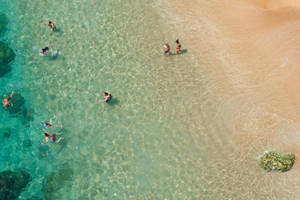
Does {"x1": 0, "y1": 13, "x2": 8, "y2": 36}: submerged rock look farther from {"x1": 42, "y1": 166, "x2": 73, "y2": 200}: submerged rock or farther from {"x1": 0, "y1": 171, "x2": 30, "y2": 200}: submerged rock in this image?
{"x1": 42, "y1": 166, "x2": 73, "y2": 200}: submerged rock

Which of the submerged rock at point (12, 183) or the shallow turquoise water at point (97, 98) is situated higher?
the shallow turquoise water at point (97, 98)

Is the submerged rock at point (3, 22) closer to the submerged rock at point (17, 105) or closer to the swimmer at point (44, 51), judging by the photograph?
the swimmer at point (44, 51)

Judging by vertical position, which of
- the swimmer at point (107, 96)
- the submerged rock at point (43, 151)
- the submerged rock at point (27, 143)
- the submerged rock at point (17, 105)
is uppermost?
the swimmer at point (107, 96)

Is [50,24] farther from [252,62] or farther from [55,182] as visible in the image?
[252,62]

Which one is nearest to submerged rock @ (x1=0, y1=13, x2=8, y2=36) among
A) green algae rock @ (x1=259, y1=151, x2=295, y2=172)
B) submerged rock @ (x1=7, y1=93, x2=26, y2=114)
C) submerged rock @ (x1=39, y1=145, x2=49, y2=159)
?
submerged rock @ (x1=7, y1=93, x2=26, y2=114)

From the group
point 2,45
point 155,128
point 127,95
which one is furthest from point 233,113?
point 2,45

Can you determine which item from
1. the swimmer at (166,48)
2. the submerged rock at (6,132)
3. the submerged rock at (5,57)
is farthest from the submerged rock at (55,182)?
the swimmer at (166,48)

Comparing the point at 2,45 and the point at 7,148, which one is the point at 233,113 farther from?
the point at 2,45
